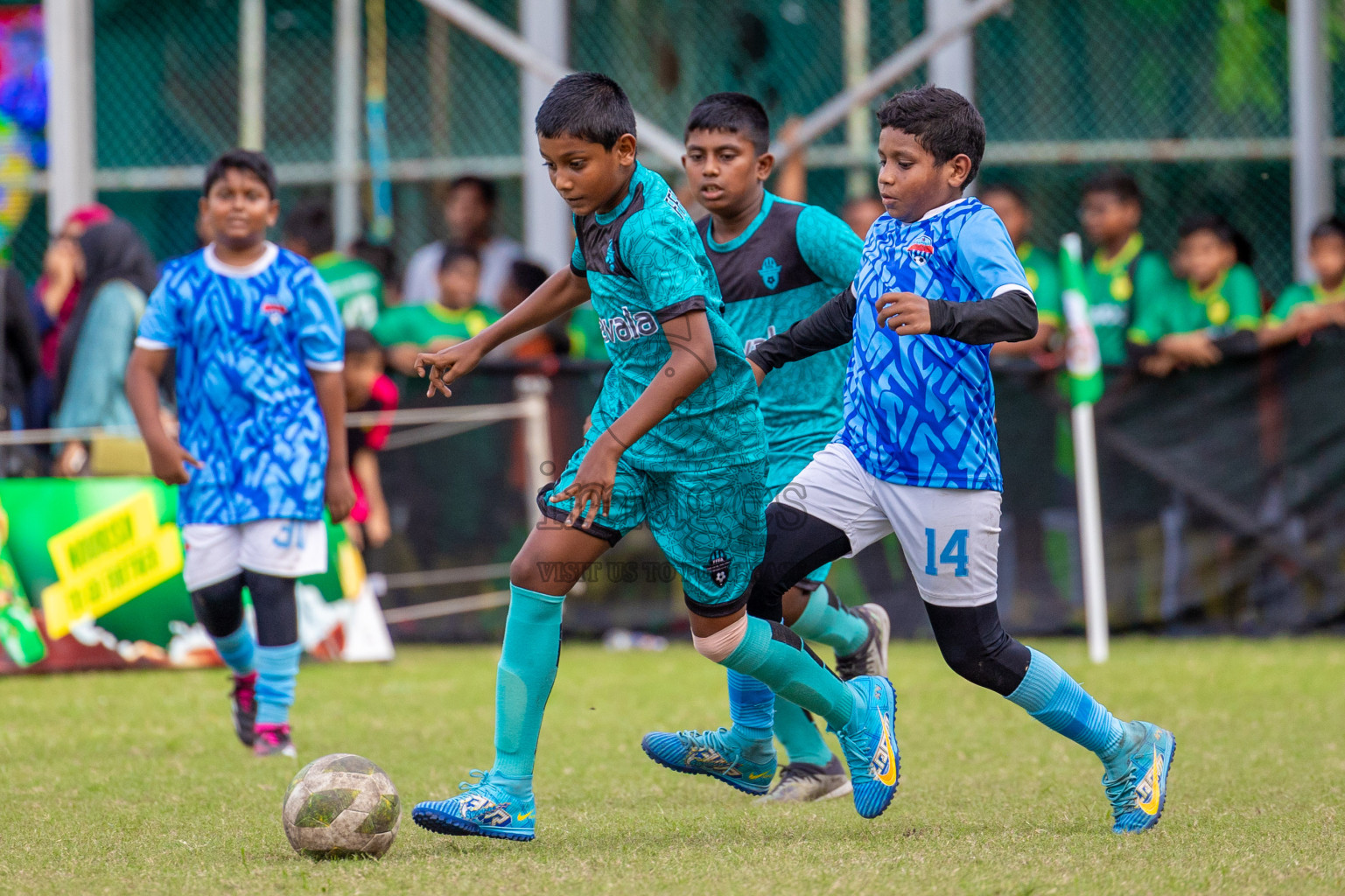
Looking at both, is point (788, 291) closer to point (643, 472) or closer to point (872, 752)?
point (643, 472)

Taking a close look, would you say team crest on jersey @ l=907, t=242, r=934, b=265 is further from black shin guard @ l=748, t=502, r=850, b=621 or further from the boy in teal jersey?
black shin guard @ l=748, t=502, r=850, b=621

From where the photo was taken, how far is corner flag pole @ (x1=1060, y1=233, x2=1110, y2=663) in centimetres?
823

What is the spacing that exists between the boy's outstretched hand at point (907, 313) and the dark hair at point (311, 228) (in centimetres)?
664

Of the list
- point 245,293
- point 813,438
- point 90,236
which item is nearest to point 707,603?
point 813,438

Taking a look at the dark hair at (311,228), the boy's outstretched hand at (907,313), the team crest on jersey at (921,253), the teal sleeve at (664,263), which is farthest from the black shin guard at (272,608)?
the dark hair at (311,228)

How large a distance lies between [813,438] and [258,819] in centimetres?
205

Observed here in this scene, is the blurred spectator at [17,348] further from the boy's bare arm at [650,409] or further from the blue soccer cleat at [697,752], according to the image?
the boy's bare arm at [650,409]

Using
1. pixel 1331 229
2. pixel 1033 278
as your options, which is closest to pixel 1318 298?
pixel 1331 229

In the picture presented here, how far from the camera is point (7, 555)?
8164 mm

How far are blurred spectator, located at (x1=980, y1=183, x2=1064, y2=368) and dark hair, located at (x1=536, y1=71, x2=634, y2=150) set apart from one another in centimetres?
570

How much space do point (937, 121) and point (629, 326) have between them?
1000 mm

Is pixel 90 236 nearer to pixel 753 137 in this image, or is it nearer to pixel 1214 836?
pixel 753 137

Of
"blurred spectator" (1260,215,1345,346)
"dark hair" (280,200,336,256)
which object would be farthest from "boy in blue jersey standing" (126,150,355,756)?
"blurred spectator" (1260,215,1345,346)

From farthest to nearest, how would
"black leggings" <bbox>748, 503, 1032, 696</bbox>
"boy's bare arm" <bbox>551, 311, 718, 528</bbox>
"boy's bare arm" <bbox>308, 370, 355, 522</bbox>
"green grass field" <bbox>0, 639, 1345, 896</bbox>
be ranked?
"boy's bare arm" <bbox>308, 370, 355, 522</bbox>
"black leggings" <bbox>748, 503, 1032, 696</bbox>
"boy's bare arm" <bbox>551, 311, 718, 528</bbox>
"green grass field" <bbox>0, 639, 1345, 896</bbox>
